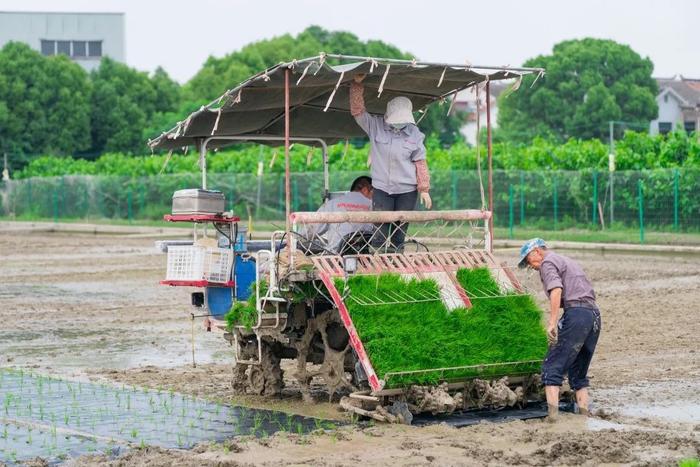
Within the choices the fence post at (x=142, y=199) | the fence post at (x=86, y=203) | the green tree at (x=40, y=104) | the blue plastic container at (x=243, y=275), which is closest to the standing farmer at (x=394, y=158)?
the blue plastic container at (x=243, y=275)

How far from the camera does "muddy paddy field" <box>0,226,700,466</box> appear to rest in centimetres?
972

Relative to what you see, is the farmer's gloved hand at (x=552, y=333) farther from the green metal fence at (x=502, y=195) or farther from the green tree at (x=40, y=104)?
the green tree at (x=40, y=104)

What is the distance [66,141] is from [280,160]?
25461mm

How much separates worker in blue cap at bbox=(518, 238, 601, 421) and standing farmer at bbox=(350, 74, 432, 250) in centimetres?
164

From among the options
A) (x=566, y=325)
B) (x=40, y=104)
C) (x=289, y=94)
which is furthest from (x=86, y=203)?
(x=566, y=325)

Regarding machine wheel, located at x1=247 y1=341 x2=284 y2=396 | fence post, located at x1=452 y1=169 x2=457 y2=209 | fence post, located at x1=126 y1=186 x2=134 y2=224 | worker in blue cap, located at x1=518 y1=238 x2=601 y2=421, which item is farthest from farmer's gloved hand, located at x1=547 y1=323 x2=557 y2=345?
fence post, located at x1=126 y1=186 x2=134 y2=224

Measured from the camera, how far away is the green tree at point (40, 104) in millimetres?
71188

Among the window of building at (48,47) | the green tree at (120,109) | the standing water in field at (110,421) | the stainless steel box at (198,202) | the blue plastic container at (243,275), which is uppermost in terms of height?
the window of building at (48,47)

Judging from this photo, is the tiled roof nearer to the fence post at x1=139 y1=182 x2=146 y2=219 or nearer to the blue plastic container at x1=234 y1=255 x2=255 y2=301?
the fence post at x1=139 y1=182 x2=146 y2=219

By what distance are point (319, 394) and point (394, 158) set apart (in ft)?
7.63

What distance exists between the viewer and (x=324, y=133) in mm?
14742

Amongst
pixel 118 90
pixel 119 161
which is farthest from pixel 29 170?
pixel 118 90

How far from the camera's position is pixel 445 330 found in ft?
37.6

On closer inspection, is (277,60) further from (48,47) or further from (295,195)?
(295,195)
